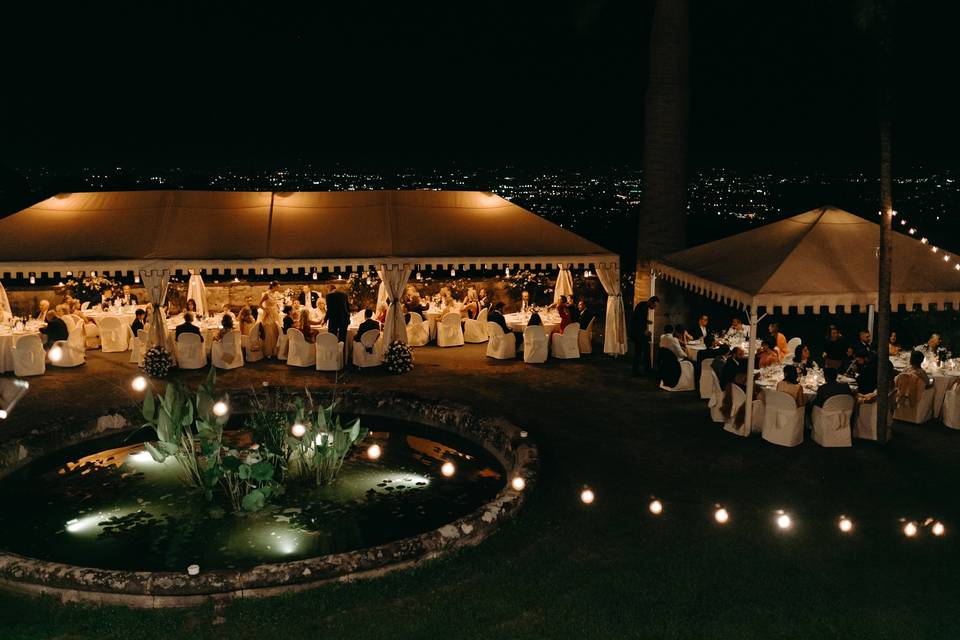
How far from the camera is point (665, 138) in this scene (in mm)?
15266

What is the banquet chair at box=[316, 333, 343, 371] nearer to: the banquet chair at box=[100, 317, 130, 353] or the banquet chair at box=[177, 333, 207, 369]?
the banquet chair at box=[177, 333, 207, 369]

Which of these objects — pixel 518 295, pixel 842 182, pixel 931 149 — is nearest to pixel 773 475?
pixel 518 295

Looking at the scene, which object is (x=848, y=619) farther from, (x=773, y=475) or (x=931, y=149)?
(x=931, y=149)

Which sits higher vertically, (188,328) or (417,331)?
(188,328)

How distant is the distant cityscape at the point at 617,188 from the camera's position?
27.2 metres

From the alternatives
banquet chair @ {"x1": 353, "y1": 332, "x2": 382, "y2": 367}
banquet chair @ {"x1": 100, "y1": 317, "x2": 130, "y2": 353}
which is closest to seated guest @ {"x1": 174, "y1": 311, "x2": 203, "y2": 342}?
banquet chair @ {"x1": 100, "y1": 317, "x2": 130, "y2": 353}

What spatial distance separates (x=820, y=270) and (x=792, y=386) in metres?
1.83

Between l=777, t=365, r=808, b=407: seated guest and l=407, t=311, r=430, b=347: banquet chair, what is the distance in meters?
7.51

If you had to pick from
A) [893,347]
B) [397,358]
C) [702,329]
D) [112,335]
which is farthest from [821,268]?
[112,335]

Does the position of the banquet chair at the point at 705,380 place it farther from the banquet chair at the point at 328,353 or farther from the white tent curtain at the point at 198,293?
the white tent curtain at the point at 198,293

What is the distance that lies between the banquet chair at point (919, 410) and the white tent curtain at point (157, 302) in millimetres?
10883

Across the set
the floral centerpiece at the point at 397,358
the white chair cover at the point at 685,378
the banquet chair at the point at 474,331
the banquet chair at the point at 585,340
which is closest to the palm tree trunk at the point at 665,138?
the banquet chair at the point at 585,340

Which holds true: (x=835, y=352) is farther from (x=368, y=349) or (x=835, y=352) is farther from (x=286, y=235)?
(x=286, y=235)

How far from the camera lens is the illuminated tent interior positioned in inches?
573
